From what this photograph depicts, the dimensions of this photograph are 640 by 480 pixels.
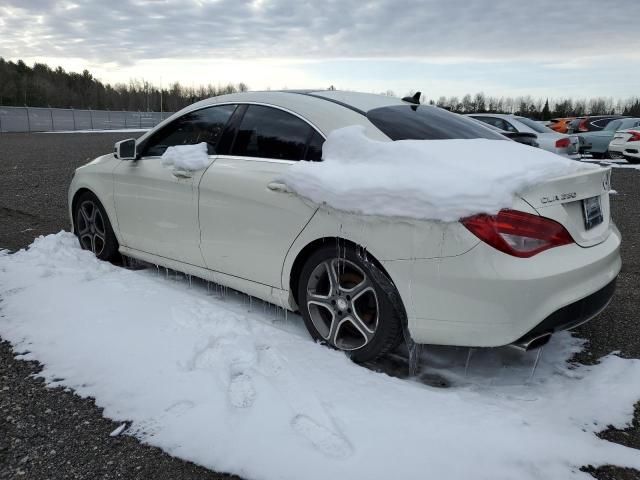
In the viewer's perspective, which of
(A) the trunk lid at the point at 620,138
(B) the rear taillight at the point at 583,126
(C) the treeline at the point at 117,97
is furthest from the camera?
(C) the treeline at the point at 117,97

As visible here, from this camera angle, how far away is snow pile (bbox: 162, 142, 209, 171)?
371 cm

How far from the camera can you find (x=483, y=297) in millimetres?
2479

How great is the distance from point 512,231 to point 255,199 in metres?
1.56

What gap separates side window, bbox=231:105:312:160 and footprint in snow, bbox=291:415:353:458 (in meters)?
1.54

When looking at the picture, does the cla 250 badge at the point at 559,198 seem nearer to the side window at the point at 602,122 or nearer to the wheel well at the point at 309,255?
the wheel well at the point at 309,255

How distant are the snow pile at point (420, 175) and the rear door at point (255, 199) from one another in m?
0.15

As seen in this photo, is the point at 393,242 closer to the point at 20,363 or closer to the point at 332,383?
the point at 332,383

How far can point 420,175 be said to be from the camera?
2629 millimetres

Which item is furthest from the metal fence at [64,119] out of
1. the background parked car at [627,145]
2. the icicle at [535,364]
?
the icicle at [535,364]

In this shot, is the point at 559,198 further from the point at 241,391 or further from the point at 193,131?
the point at 193,131

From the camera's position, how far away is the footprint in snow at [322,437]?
222 cm

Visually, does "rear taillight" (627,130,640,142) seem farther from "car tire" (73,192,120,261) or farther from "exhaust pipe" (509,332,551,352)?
"car tire" (73,192,120,261)

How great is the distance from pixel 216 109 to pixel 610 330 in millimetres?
3159

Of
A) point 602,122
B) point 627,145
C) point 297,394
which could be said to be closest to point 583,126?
point 602,122
